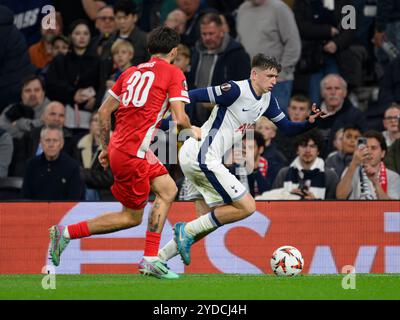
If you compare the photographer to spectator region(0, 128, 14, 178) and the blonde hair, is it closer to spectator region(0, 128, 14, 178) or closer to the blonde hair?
the blonde hair

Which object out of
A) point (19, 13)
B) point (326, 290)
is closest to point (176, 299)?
point (326, 290)

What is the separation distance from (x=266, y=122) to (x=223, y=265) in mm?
3079

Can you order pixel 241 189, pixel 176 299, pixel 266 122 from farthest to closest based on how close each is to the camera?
1. pixel 266 122
2. pixel 241 189
3. pixel 176 299

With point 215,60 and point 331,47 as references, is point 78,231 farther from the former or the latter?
point 331,47

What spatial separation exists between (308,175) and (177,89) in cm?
407

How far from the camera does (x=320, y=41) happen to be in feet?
54.6

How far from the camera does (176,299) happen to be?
9.08m

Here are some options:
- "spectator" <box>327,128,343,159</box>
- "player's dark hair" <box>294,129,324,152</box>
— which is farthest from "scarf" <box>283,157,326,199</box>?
"spectator" <box>327,128,343,159</box>

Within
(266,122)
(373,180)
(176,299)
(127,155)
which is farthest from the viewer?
(266,122)

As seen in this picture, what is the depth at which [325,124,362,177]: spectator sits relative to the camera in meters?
15.0

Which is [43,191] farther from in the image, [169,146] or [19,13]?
[19,13]

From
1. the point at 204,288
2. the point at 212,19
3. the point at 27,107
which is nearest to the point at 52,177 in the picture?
the point at 27,107

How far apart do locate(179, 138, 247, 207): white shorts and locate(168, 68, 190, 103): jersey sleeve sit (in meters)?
1.13

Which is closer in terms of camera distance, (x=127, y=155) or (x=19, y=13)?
(x=127, y=155)
